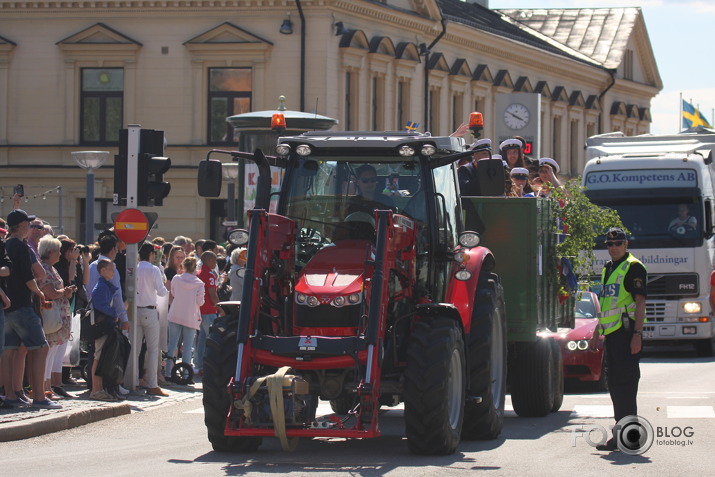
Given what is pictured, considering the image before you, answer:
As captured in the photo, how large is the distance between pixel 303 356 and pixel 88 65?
3255cm

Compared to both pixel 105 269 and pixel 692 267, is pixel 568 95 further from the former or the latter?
pixel 105 269

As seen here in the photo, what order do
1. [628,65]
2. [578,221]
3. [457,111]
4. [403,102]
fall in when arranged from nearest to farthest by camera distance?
[578,221], [403,102], [457,111], [628,65]

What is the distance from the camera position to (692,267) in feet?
91.1

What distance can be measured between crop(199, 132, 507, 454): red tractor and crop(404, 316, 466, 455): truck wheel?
0.04 ft

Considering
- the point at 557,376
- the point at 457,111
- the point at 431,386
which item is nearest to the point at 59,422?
the point at 431,386

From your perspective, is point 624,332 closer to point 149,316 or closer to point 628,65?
point 149,316

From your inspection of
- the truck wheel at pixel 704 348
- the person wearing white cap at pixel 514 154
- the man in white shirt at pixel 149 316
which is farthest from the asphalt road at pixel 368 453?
the truck wheel at pixel 704 348

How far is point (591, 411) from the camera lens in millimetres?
17562

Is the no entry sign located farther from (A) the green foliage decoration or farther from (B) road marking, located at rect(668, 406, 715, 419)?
(B) road marking, located at rect(668, 406, 715, 419)

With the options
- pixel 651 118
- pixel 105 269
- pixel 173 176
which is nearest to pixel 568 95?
pixel 651 118

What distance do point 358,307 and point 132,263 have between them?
22.4ft

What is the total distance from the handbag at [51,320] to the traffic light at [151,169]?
2297 mm

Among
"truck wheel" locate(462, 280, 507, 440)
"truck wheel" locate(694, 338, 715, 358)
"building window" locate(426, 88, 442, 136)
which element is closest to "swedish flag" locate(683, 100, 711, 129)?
"building window" locate(426, 88, 442, 136)

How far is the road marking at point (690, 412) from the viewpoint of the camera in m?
16.8
